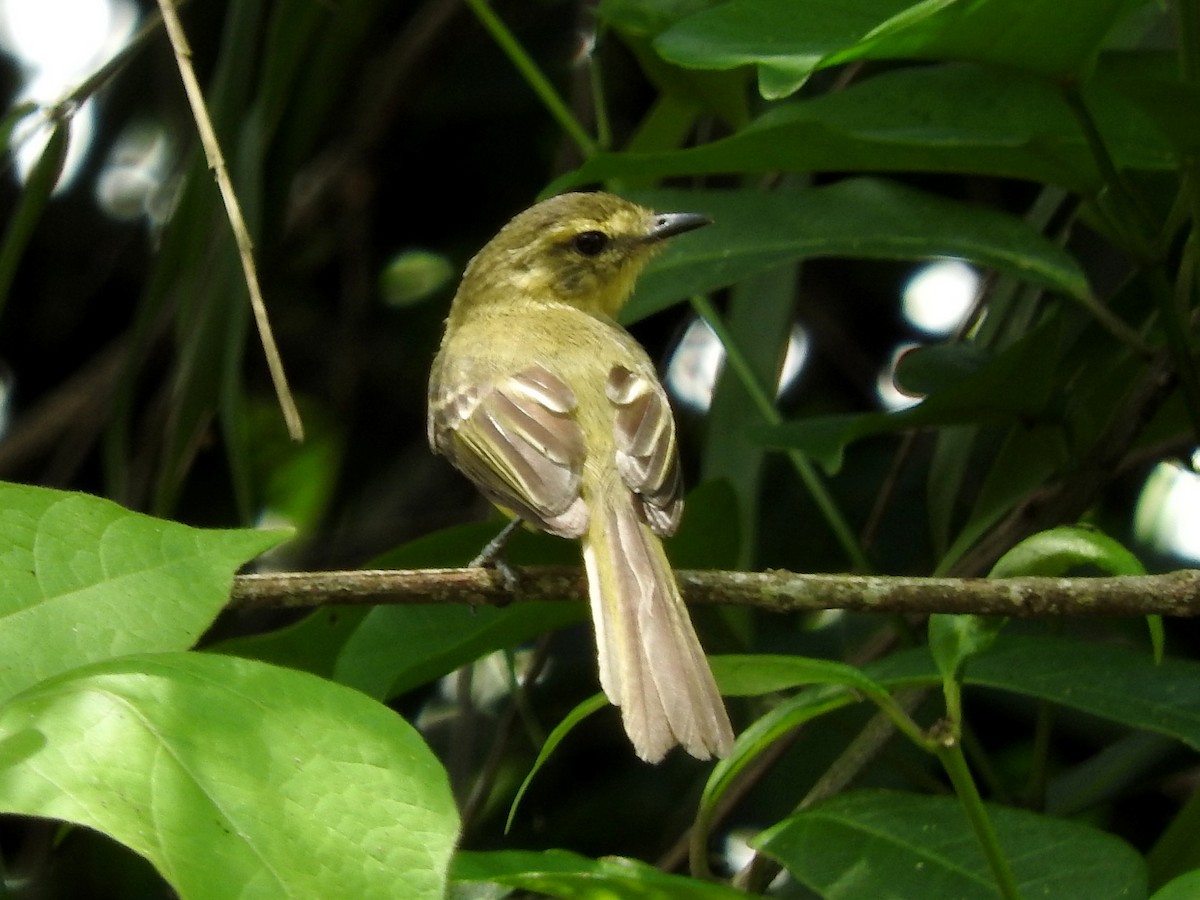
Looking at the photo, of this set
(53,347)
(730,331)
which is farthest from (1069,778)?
(53,347)

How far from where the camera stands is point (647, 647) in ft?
8.11

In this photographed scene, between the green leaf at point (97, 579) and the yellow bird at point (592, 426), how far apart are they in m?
0.66

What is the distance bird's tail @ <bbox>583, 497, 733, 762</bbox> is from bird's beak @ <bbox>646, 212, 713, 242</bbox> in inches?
36.3

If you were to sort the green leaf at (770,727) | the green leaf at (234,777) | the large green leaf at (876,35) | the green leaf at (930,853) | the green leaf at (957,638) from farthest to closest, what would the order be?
the large green leaf at (876,35) < the green leaf at (930,853) < the green leaf at (770,727) < the green leaf at (957,638) < the green leaf at (234,777)

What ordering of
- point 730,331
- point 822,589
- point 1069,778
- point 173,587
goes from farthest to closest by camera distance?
point 730,331 → point 1069,778 → point 822,589 → point 173,587

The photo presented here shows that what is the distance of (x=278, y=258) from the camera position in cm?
500

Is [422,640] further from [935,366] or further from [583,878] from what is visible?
[935,366]

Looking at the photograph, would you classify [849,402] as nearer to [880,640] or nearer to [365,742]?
[880,640]

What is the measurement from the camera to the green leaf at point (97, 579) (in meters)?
1.78

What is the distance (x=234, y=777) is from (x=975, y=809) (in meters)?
0.79

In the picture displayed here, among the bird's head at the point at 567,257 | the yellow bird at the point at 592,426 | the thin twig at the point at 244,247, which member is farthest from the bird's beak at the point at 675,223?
the thin twig at the point at 244,247

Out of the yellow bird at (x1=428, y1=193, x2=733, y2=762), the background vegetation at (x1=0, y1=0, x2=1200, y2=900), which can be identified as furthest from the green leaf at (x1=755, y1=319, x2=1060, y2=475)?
the yellow bird at (x1=428, y1=193, x2=733, y2=762)

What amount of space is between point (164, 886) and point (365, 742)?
2.93 metres

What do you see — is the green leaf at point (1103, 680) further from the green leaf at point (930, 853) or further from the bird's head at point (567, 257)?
the bird's head at point (567, 257)
